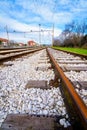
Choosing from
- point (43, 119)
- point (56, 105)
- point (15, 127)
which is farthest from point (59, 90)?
point (15, 127)

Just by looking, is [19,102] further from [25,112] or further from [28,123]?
[28,123]

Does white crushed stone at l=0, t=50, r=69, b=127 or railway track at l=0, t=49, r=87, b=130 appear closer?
railway track at l=0, t=49, r=87, b=130

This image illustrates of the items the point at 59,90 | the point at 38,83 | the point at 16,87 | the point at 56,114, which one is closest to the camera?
the point at 56,114

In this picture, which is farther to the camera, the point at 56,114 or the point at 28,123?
the point at 56,114

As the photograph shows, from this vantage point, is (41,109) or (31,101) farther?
(31,101)

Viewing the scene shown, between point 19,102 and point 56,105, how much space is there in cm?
51

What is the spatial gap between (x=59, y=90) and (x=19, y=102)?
0.74m

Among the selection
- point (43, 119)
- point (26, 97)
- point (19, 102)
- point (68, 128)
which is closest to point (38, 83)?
point (26, 97)

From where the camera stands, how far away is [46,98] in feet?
7.11

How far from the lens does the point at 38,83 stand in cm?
288

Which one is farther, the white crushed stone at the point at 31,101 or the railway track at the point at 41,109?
the white crushed stone at the point at 31,101

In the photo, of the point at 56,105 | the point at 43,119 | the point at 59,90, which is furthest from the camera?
the point at 59,90

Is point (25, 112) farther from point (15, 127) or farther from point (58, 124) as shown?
point (58, 124)

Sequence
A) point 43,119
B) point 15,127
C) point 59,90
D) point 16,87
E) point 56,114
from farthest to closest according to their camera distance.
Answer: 1. point 16,87
2. point 59,90
3. point 56,114
4. point 43,119
5. point 15,127
